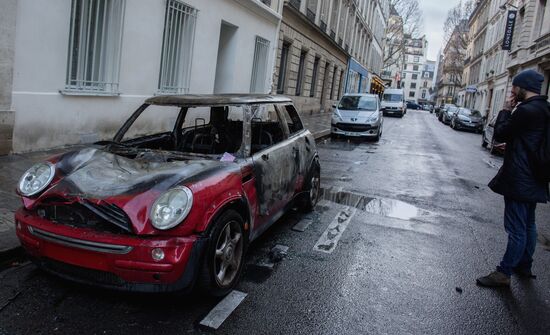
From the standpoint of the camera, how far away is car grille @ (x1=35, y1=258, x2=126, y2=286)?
10.1 ft

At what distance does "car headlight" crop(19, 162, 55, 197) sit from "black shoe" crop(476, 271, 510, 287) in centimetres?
363

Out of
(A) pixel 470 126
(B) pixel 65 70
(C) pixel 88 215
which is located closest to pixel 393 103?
(A) pixel 470 126

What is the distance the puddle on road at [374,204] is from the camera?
6562 mm

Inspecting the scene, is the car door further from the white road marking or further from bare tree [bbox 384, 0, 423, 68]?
bare tree [bbox 384, 0, 423, 68]

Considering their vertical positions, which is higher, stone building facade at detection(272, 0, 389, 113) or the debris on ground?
stone building facade at detection(272, 0, 389, 113)

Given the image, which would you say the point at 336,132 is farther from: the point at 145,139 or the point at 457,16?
the point at 457,16

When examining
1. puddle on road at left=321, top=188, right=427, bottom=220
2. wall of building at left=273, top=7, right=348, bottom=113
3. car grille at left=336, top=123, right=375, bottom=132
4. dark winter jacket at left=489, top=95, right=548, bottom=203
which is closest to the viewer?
dark winter jacket at left=489, top=95, right=548, bottom=203

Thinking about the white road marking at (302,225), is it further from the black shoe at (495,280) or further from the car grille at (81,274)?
the car grille at (81,274)

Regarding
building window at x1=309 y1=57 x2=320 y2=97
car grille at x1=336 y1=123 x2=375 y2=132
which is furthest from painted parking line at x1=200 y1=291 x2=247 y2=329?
building window at x1=309 y1=57 x2=320 y2=97

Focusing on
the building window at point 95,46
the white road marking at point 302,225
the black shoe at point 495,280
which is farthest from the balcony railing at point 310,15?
the black shoe at point 495,280

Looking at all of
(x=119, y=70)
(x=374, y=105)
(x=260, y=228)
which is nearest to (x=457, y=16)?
(x=374, y=105)

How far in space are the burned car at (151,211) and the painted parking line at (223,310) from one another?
0.07 m

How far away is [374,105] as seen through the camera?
1731 cm

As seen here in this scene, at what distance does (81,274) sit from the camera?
3.13m
